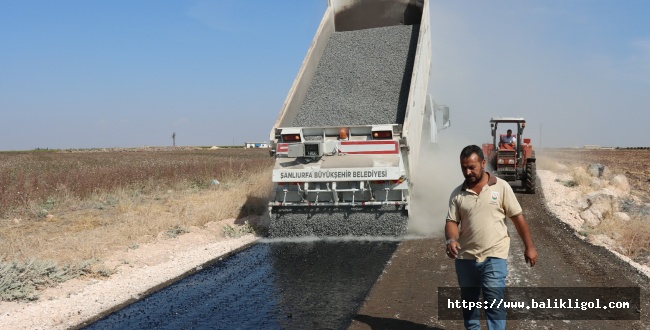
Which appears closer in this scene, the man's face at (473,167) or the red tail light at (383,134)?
the man's face at (473,167)

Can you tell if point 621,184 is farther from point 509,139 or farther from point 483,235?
point 483,235

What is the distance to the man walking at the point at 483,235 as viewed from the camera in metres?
3.96

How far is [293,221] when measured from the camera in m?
10.0

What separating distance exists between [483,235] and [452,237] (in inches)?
8.6

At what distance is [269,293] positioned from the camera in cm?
641

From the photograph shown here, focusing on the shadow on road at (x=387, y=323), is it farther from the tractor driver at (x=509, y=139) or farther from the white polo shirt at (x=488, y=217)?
the tractor driver at (x=509, y=139)

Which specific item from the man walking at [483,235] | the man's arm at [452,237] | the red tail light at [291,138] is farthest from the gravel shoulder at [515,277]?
the red tail light at [291,138]

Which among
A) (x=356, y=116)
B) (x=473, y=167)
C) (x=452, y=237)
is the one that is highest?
(x=356, y=116)

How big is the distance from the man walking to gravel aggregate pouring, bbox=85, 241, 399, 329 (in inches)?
60.0

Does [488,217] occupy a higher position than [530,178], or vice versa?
[488,217]

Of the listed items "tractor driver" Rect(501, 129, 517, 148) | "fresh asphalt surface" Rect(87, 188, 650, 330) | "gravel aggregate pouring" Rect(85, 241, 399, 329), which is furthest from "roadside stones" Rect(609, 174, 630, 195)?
"gravel aggregate pouring" Rect(85, 241, 399, 329)

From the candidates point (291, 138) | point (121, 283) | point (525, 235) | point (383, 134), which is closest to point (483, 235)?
point (525, 235)

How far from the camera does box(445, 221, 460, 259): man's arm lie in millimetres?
3947

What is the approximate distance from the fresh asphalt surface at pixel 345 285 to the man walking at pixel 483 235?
3.36 feet
